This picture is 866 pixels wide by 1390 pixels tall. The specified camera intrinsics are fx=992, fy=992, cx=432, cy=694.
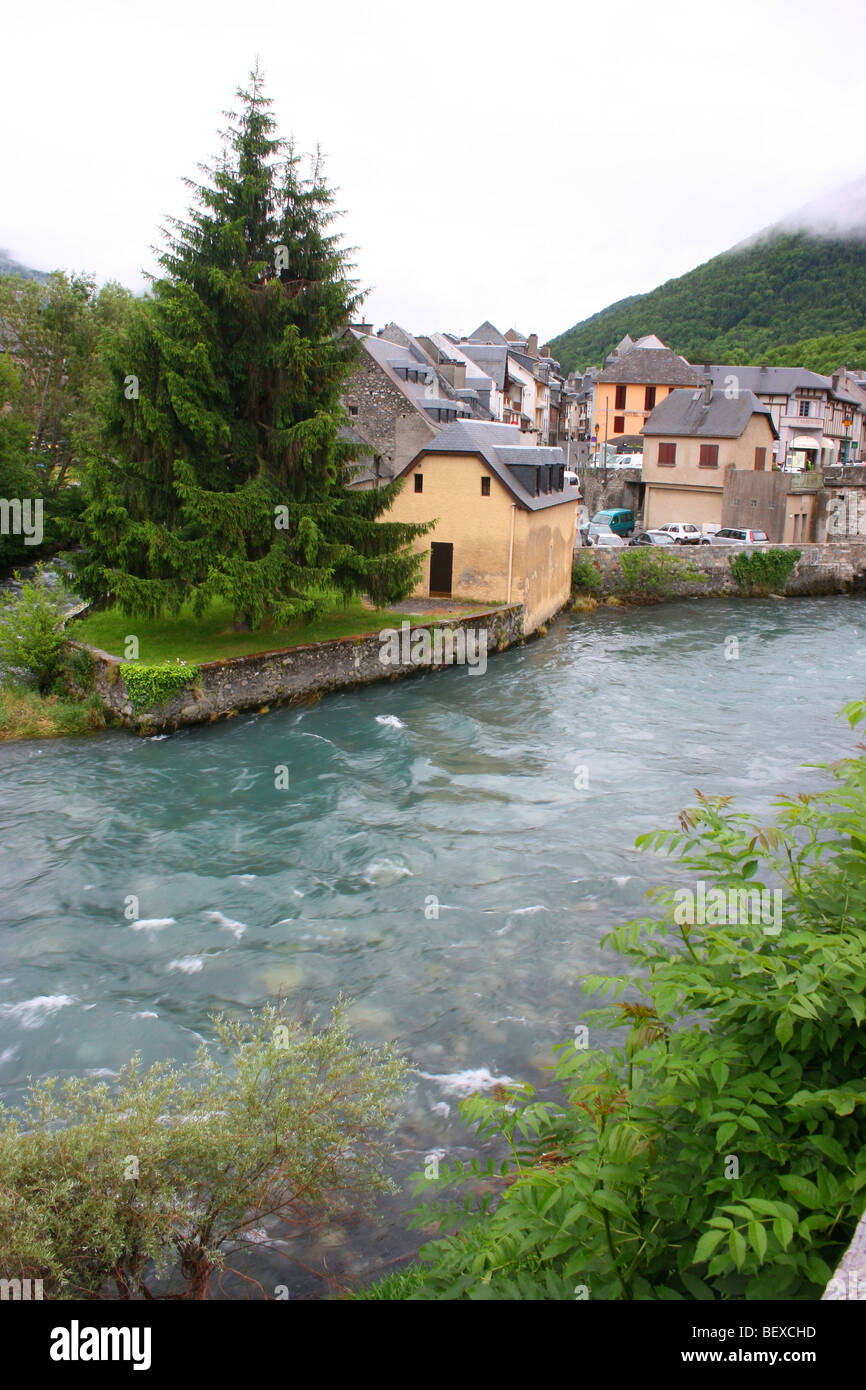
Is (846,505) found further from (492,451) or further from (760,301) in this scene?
(760,301)

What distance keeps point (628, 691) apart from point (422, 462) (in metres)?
10.8

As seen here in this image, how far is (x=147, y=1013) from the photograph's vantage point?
11.0 metres

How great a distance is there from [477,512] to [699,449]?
23.9 metres

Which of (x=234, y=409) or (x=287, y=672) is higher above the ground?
(x=234, y=409)

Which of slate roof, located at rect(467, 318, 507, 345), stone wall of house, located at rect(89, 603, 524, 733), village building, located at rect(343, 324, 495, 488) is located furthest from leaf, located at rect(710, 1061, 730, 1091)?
slate roof, located at rect(467, 318, 507, 345)

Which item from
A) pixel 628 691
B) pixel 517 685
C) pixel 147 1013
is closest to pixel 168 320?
pixel 517 685

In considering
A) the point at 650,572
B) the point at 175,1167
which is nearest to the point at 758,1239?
the point at 175,1167

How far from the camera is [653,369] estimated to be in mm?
72875

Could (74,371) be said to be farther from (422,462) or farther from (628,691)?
(628,691)

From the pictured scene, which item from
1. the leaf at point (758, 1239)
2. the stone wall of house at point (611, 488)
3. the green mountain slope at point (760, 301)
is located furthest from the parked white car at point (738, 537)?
the green mountain slope at point (760, 301)

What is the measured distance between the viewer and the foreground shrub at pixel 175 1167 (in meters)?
5.89

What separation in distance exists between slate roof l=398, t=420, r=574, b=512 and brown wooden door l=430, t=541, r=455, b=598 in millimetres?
2661

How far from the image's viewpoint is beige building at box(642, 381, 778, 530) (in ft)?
165
